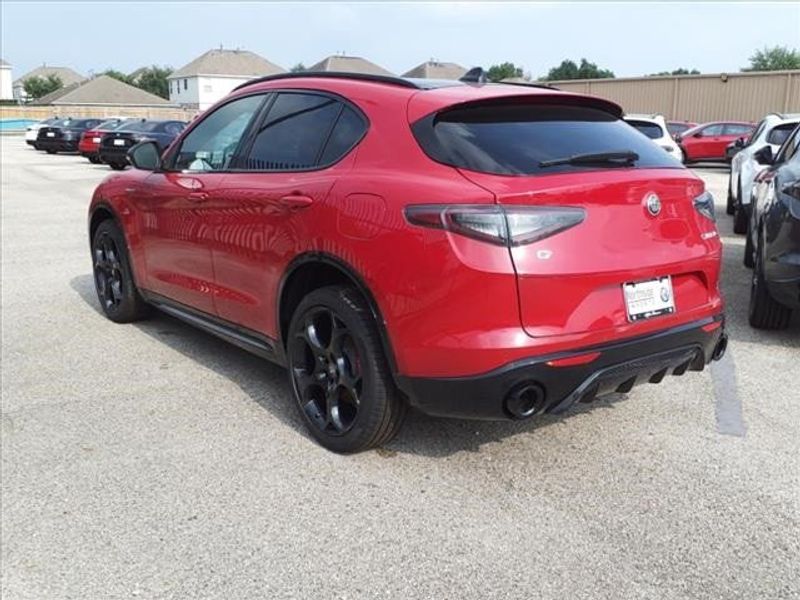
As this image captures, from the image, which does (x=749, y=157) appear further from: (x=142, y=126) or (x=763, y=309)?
(x=142, y=126)

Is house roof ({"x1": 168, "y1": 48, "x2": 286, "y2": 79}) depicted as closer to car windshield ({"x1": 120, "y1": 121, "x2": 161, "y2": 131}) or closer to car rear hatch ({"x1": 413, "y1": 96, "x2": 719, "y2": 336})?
car windshield ({"x1": 120, "y1": 121, "x2": 161, "y2": 131})

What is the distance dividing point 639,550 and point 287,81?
3.00 meters

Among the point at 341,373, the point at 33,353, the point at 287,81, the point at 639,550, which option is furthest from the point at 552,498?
the point at 33,353

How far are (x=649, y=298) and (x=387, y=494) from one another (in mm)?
1387

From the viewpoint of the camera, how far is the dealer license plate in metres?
3.31

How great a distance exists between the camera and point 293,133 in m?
4.12

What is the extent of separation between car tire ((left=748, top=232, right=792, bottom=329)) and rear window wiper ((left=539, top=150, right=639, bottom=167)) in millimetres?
2537

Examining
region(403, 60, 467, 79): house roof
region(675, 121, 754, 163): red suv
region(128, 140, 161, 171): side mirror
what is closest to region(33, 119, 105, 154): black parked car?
region(675, 121, 754, 163): red suv

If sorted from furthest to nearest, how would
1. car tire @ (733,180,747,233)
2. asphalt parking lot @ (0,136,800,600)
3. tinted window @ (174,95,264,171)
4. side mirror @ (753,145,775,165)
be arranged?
car tire @ (733,180,747,233) → side mirror @ (753,145,775,165) → tinted window @ (174,95,264,171) → asphalt parking lot @ (0,136,800,600)

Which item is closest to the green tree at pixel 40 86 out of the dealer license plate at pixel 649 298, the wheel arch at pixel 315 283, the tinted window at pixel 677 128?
the tinted window at pixel 677 128

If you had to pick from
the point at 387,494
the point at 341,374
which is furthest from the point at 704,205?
the point at 387,494

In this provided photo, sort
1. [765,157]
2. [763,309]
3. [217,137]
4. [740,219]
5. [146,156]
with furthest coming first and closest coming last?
[740,219] → [765,157] → [763,309] → [146,156] → [217,137]

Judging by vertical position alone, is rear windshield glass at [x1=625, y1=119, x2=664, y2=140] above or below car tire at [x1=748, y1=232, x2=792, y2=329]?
above

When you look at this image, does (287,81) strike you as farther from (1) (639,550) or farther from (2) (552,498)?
(1) (639,550)
